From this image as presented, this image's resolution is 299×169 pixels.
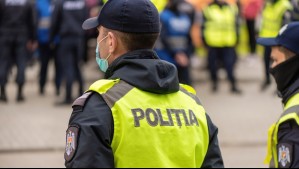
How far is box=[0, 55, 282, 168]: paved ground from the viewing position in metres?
10.5

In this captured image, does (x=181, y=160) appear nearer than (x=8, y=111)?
Yes

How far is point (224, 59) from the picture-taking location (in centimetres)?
1527

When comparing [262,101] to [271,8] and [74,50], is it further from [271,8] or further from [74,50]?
[74,50]

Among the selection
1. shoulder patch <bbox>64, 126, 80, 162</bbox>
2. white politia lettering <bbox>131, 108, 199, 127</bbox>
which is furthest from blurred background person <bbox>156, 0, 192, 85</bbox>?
shoulder patch <bbox>64, 126, 80, 162</bbox>

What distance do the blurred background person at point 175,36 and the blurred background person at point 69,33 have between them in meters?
1.35

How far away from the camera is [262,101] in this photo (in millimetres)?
14797

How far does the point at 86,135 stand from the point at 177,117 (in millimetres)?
459

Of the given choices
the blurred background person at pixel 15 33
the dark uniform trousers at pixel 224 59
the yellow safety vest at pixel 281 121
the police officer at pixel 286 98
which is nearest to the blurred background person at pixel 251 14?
the dark uniform trousers at pixel 224 59

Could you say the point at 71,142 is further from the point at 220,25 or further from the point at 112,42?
the point at 220,25

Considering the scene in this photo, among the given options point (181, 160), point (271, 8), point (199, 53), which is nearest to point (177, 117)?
point (181, 160)

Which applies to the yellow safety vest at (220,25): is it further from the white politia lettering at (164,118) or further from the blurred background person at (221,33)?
the white politia lettering at (164,118)

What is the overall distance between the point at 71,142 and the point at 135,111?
11.7 inches

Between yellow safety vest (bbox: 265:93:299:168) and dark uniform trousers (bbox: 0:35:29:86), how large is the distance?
9325mm

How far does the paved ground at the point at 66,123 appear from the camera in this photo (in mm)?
10456
